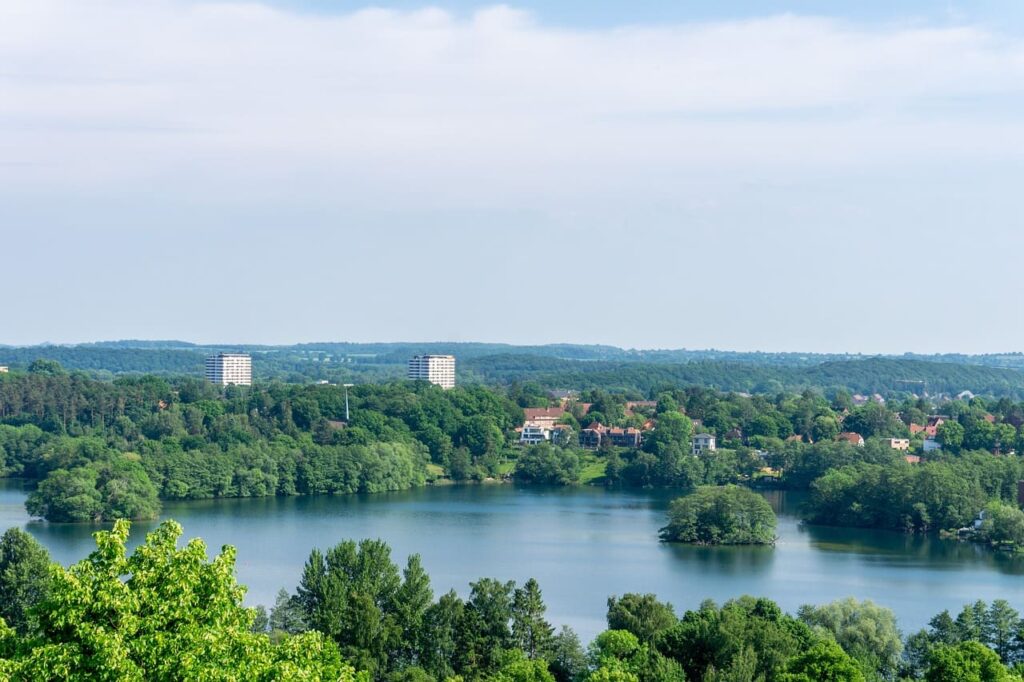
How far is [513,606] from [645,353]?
172306 mm

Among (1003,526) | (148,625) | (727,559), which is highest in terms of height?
(148,625)

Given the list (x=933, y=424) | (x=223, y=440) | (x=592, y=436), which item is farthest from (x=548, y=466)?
(x=933, y=424)

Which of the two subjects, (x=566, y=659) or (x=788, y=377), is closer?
(x=566, y=659)

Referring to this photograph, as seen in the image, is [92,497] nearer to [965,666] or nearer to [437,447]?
[437,447]

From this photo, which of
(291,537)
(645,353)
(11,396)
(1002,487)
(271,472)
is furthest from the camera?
(645,353)

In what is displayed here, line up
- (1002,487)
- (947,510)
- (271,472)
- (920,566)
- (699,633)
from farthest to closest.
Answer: (271,472)
(1002,487)
(947,510)
(920,566)
(699,633)

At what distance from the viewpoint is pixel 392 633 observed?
1479 centimetres

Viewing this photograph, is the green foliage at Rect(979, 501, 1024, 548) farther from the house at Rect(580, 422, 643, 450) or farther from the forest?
the house at Rect(580, 422, 643, 450)

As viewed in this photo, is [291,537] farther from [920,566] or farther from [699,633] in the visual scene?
[699,633]

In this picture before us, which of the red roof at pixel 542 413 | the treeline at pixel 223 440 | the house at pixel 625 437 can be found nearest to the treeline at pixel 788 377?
the red roof at pixel 542 413

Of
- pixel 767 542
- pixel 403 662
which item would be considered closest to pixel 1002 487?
pixel 767 542

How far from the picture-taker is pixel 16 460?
136 ft

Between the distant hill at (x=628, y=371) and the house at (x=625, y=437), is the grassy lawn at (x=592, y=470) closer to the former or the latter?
the house at (x=625, y=437)

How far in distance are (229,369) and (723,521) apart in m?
75.8
